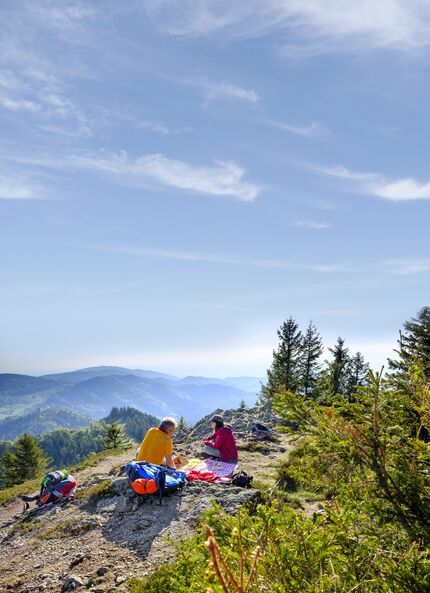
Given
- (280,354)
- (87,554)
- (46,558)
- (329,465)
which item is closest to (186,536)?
(87,554)

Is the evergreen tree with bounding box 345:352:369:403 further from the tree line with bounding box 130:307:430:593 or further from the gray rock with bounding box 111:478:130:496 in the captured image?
the tree line with bounding box 130:307:430:593

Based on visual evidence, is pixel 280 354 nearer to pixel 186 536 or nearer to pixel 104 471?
pixel 104 471

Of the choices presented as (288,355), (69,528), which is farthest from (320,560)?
(288,355)

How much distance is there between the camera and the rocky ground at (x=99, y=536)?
7062mm

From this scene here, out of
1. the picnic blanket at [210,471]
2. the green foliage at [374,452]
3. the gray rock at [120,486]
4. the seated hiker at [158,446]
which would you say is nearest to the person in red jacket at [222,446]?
Result: the picnic blanket at [210,471]

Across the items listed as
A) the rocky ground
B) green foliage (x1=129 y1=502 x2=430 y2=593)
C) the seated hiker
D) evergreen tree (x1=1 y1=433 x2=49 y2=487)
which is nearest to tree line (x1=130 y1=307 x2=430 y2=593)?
green foliage (x1=129 y1=502 x2=430 y2=593)

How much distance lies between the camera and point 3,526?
11.2 metres

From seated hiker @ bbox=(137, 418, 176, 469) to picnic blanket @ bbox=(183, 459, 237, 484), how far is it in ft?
3.09

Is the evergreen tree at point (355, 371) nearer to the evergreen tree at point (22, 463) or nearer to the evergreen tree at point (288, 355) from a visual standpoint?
the evergreen tree at point (288, 355)

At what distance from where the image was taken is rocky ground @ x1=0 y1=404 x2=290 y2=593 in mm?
7062

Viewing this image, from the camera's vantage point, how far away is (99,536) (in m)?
8.47

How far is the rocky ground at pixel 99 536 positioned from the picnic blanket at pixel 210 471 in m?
0.59

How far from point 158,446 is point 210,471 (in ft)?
7.52

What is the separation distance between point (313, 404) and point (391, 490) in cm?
94
